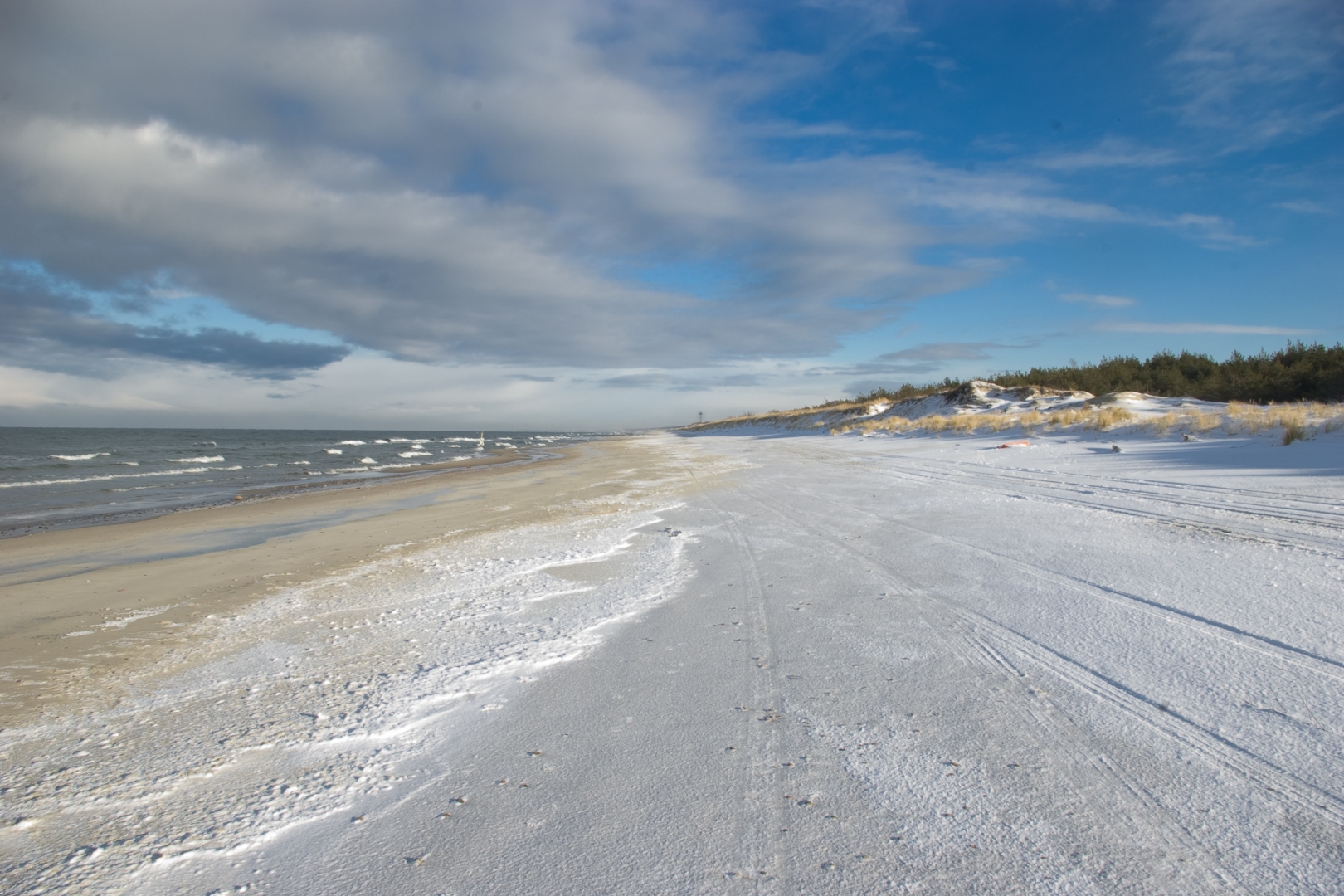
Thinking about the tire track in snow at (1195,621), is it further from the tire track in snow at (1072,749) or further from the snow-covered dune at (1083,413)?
the snow-covered dune at (1083,413)

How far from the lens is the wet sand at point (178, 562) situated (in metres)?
3.78

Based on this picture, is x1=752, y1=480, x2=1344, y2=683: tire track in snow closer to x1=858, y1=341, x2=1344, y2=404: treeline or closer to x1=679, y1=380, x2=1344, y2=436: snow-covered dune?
x1=679, y1=380, x2=1344, y2=436: snow-covered dune

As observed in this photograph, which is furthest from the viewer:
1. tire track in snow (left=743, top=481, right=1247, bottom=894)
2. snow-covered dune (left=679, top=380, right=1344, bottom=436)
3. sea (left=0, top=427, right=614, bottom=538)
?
snow-covered dune (left=679, top=380, right=1344, bottom=436)

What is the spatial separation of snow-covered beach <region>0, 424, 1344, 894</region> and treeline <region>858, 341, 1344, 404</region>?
23229 mm

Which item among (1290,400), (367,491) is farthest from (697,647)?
(1290,400)

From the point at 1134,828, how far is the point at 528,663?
2.56 m

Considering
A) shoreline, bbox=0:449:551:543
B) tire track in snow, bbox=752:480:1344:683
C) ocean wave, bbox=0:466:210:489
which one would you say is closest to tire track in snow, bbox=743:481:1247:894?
tire track in snow, bbox=752:480:1344:683

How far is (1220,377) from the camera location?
1005 inches

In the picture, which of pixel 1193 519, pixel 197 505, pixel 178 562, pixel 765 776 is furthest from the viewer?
pixel 197 505

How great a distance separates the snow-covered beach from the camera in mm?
1774

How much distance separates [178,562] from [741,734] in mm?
7063

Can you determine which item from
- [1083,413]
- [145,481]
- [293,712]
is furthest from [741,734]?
[145,481]

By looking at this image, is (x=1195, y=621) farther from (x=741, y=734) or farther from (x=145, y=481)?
(x=145, y=481)

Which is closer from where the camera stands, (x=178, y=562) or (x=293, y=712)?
(x=293, y=712)
